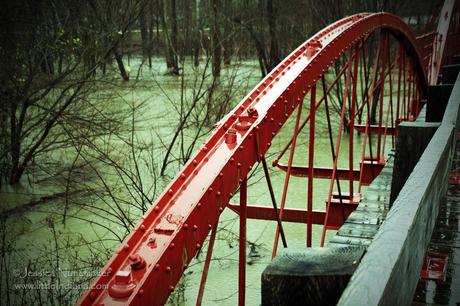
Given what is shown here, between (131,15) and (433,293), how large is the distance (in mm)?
7575

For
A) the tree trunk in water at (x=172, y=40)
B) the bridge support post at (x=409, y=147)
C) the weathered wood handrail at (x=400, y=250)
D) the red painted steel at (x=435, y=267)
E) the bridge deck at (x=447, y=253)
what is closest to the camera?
the weathered wood handrail at (x=400, y=250)

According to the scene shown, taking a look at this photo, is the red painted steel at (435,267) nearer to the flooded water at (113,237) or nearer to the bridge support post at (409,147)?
the bridge support post at (409,147)

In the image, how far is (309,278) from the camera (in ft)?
5.20

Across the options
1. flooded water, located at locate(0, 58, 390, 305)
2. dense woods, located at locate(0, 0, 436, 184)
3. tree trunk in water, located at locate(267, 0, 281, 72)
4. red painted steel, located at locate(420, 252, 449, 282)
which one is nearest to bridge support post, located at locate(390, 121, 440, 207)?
red painted steel, located at locate(420, 252, 449, 282)

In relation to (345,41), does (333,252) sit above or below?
below

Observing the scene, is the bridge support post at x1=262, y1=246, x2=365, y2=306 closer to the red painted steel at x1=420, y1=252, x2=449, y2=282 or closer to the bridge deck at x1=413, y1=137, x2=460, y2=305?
the bridge deck at x1=413, y1=137, x2=460, y2=305

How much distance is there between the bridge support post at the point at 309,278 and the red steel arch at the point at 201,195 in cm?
59

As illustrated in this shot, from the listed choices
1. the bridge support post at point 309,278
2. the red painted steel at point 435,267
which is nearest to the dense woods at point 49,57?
the red painted steel at point 435,267

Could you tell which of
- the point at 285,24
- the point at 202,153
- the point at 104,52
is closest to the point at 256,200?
the point at 104,52

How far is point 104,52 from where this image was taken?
929 centimetres

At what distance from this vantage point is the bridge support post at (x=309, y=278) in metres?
1.58

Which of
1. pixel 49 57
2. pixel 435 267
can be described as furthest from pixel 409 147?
pixel 49 57

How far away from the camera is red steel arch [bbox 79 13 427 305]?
2.04 m

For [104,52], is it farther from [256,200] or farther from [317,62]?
[317,62]
